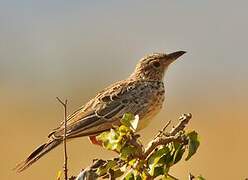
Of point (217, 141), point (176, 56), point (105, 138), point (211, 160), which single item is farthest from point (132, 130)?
point (217, 141)

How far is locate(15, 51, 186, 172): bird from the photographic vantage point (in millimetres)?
A: 6637

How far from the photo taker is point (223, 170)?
1248cm

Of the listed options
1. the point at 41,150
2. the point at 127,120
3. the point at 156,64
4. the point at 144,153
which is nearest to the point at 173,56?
the point at 156,64

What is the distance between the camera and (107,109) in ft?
24.1

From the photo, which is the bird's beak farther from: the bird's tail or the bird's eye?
the bird's tail

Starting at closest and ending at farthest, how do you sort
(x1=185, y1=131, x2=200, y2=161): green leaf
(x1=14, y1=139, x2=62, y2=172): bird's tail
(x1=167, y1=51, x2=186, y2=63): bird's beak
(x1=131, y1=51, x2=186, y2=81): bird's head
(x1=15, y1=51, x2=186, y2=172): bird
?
(x1=185, y1=131, x2=200, y2=161): green leaf
(x1=14, y1=139, x2=62, y2=172): bird's tail
(x1=15, y1=51, x2=186, y2=172): bird
(x1=167, y1=51, x2=186, y2=63): bird's beak
(x1=131, y1=51, x2=186, y2=81): bird's head

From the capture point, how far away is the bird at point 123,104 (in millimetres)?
6637

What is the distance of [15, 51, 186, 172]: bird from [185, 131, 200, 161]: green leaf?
3.06m

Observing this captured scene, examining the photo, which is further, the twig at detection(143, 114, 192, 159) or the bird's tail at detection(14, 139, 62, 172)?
the bird's tail at detection(14, 139, 62, 172)

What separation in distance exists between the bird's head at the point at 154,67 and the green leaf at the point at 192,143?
5.46 metres

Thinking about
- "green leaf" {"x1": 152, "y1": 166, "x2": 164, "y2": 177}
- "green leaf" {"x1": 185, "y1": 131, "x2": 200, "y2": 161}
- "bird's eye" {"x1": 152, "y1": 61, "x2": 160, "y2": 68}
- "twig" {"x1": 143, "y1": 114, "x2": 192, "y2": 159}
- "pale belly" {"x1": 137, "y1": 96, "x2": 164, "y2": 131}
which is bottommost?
"green leaf" {"x1": 152, "y1": 166, "x2": 164, "y2": 177}

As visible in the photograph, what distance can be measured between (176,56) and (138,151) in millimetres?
5398

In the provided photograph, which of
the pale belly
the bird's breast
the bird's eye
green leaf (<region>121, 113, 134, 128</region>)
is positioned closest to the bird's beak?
the bird's eye

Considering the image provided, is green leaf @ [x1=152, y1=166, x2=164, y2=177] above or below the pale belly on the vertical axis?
below
